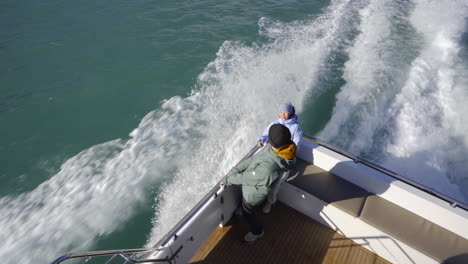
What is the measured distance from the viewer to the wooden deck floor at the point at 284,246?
346 centimetres

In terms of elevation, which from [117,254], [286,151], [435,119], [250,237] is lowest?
[435,119]

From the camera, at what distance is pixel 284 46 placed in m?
9.53

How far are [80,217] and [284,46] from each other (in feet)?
25.8

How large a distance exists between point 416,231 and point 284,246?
157 cm

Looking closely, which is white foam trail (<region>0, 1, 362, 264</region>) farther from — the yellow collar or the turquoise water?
the yellow collar

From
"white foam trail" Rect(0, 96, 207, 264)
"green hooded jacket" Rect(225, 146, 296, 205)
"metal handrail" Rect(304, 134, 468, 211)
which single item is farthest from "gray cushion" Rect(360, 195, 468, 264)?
"white foam trail" Rect(0, 96, 207, 264)

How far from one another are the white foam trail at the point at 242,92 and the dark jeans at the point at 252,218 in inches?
75.5

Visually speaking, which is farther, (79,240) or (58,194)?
(58,194)

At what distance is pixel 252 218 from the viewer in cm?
335

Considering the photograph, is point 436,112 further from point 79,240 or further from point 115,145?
point 79,240

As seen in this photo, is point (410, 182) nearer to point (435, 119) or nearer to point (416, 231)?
point (416, 231)

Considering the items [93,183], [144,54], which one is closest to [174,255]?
[93,183]

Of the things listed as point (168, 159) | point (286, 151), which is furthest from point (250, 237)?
point (168, 159)

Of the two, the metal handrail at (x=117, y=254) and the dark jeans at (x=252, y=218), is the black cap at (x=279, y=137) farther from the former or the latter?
the metal handrail at (x=117, y=254)
